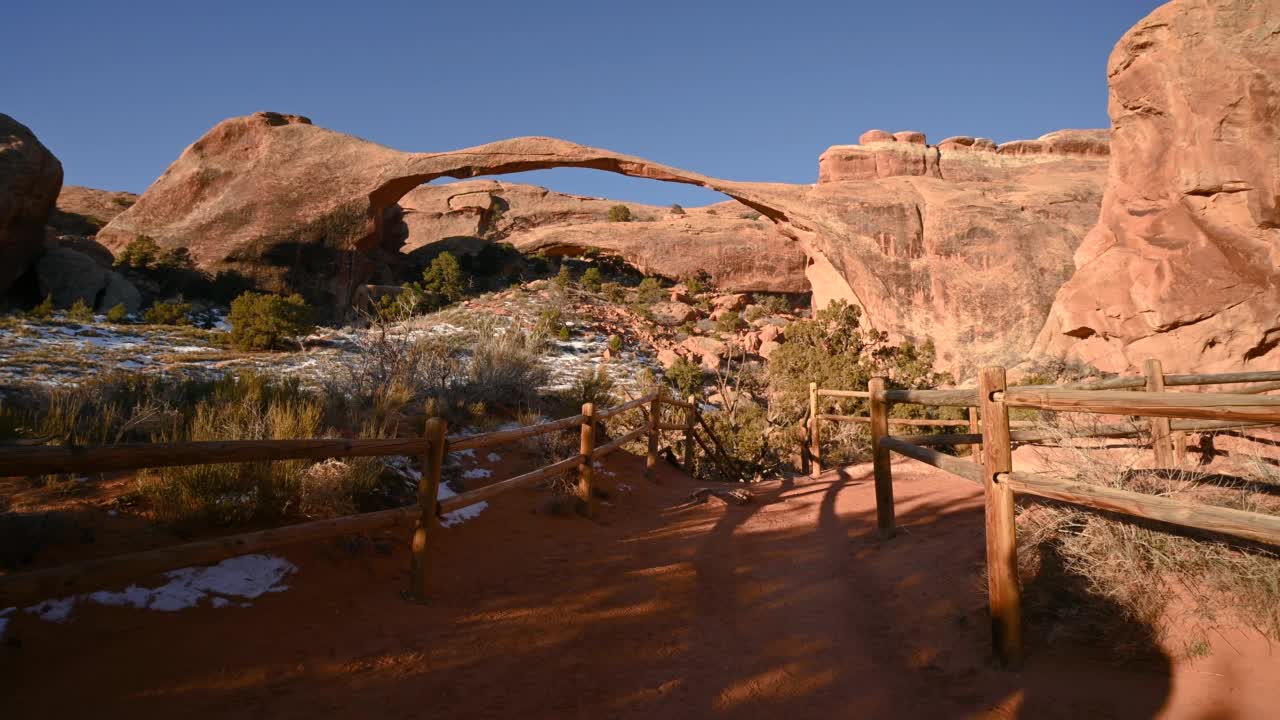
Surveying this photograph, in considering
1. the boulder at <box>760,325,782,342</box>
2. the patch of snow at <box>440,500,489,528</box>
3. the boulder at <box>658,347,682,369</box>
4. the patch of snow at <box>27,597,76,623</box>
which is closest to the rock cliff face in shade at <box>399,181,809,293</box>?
the boulder at <box>760,325,782,342</box>

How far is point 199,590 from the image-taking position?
333cm

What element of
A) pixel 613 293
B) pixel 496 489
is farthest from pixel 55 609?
pixel 613 293

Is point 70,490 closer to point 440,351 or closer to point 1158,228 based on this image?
point 440,351

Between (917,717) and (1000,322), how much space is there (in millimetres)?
13720

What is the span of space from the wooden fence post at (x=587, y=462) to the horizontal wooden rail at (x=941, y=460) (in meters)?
2.78

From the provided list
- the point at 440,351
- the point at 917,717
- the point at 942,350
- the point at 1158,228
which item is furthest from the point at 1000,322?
the point at 917,717

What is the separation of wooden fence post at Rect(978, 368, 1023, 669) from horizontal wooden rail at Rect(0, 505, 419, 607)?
3.09 meters

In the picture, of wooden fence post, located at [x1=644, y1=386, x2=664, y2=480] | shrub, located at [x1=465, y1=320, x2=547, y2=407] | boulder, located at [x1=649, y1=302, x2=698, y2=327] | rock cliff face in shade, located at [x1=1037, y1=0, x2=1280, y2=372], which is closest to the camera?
wooden fence post, located at [x1=644, y1=386, x2=664, y2=480]

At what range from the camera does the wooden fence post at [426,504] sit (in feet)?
12.4

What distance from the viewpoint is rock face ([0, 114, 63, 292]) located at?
1503 cm

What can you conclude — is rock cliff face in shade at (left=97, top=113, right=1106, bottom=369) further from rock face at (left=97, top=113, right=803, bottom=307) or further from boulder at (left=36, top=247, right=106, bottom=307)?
boulder at (left=36, top=247, right=106, bottom=307)

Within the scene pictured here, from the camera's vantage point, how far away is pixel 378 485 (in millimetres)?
5156

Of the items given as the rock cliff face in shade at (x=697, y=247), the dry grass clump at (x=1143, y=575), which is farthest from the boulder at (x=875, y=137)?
the dry grass clump at (x=1143, y=575)

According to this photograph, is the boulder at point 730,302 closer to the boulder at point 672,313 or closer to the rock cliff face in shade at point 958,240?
the boulder at point 672,313
